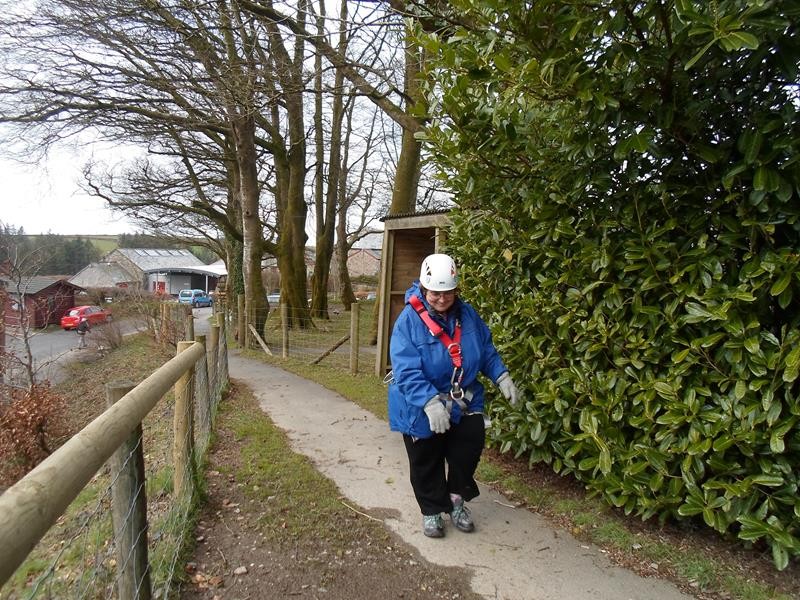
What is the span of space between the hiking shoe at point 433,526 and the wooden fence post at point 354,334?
5519 millimetres

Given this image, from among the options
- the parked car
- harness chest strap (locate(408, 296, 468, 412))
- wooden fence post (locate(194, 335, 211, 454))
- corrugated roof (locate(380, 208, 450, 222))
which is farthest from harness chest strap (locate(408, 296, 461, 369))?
the parked car

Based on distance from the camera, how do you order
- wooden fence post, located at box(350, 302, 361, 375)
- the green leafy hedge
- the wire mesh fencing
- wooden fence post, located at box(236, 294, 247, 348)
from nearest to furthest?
1. the green leafy hedge
2. wooden fence post, located at box(350, 302, 361, 375)
3. the wire mesh fencing
4. wooden fence post, located at box(236, 294, 247, 348)

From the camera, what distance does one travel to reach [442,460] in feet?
11.6

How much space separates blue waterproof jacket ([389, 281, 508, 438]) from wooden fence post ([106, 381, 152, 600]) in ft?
4.72

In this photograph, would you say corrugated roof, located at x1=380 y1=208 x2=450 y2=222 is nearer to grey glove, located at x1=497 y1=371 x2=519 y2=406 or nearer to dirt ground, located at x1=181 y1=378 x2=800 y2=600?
grey glove, located at x1=497 y1=371 x2=519 y2=406

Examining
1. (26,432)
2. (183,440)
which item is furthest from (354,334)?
(26,432)

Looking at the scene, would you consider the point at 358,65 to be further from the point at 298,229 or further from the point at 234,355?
the point at 298,229

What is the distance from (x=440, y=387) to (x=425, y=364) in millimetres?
184

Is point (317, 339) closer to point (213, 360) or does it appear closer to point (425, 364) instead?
point (213, 360)

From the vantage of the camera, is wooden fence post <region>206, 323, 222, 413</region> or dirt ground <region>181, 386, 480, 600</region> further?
wooden fence post <region>206, 323, 222, 413</region>

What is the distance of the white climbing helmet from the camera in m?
3.27

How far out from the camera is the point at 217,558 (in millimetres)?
3248

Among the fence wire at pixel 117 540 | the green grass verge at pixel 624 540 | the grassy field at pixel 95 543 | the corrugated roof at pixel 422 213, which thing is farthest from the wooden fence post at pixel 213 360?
the green grass verge at pixel 624 540

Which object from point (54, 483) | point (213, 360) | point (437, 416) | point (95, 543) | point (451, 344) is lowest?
point (95, 543)
